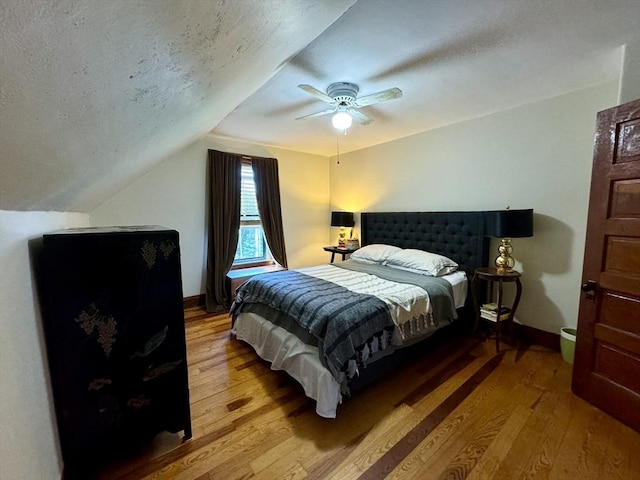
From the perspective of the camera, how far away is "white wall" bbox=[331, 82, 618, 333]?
234 centimetres

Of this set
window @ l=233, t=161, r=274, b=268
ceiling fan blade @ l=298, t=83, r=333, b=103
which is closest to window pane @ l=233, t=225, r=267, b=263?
window @ l=233, t=161, r=274, b=268

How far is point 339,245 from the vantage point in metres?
4.56

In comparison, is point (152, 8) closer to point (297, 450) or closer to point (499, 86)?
point (297, 450)

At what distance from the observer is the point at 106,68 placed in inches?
25.0

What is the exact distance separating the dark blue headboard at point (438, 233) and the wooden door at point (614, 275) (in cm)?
106

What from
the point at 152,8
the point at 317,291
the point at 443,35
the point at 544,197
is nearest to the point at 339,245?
the point at 317,291

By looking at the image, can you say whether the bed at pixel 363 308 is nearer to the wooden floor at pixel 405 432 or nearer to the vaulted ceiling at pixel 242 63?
the wooden floor at pixel 405 432

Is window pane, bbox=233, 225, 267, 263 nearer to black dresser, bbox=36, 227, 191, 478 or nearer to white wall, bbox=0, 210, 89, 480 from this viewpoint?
black dresser, bbox=36, 227, 191, 478

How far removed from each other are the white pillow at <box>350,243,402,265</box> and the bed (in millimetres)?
14

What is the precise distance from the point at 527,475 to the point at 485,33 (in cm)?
243

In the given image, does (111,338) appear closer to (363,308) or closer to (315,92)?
(363,308)

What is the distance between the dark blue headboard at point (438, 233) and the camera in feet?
9.50

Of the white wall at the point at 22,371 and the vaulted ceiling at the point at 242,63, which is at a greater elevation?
the vaulted ceiling at the point at 242,63

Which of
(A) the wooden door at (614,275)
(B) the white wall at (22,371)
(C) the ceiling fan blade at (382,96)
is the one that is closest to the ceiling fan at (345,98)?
(C) the ceiling fan blade at (382,96)
